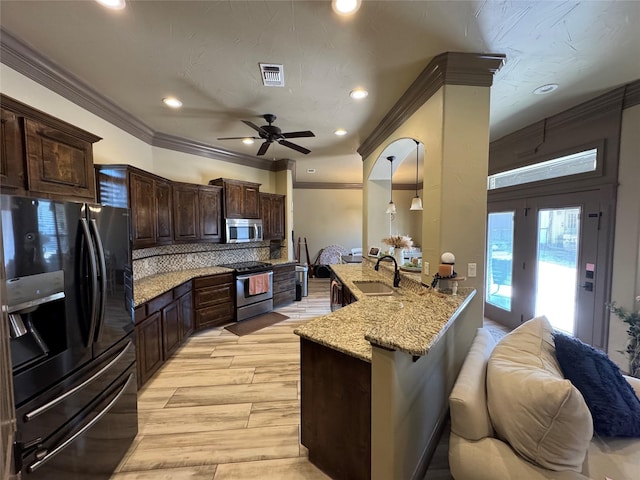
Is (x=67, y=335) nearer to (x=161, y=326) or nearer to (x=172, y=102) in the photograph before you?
(x=161, y=326)

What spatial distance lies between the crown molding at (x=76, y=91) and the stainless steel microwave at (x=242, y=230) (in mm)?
1321

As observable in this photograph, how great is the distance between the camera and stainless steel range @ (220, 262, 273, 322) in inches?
170

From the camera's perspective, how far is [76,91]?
249 cm

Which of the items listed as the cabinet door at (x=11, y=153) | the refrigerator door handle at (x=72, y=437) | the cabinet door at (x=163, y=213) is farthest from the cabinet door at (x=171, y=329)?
the cabinet door at (x=11, y=153)

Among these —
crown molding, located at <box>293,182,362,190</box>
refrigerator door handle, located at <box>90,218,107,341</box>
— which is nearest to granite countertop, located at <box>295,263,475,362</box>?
refrigerator door handle, located at <box>90,218,107,341</box>

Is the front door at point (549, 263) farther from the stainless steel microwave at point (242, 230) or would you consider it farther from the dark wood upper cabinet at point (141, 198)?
the dark wood upper cabinet at point (141, 198)

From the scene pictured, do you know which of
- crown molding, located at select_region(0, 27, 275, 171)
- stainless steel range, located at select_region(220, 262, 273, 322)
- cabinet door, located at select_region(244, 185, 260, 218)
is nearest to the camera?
crown molding, located at select_region(0, 27, 275, 171)

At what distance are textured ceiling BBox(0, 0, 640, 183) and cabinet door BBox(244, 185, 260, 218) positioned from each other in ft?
6.03

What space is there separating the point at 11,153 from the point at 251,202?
3.37m

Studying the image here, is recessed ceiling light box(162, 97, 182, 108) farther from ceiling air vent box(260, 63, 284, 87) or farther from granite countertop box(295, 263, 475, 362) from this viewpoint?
granite countertop box(295, 263, 475, 362)

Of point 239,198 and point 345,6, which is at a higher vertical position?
point 345,6

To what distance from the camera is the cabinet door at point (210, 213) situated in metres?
4.18

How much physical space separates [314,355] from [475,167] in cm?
196


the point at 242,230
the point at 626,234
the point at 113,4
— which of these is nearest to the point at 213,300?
the point at 242,230
